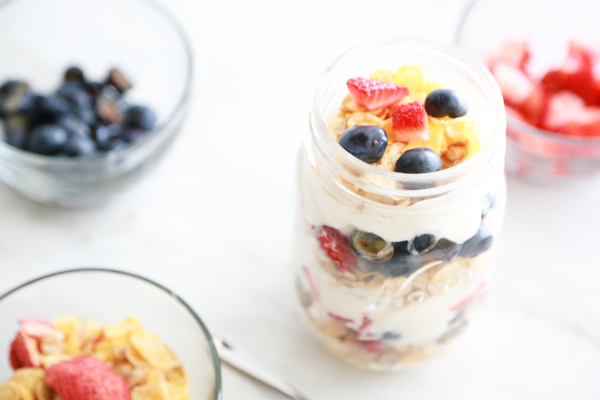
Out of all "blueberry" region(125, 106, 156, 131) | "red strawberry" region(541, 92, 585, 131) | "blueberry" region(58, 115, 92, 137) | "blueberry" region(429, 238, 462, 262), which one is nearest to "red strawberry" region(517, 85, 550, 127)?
"red strawberry" region(541, 92, 585, 131)

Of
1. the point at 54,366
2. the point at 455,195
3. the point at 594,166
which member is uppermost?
the point at 455,195

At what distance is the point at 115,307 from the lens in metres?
0.86

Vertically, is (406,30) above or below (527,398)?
above

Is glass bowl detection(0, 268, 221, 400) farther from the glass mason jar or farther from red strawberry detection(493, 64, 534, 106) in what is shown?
red strawberry detection(493, 64, 534, 106)

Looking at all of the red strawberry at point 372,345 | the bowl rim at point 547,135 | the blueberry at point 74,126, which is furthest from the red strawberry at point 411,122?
the blueberry at point 74,126

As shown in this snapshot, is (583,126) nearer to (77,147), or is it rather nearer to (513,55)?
(513,55)

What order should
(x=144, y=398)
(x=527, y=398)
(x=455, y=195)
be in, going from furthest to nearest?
(x=527, y=398) → (x=144, y=398) → (x=455, y=195)

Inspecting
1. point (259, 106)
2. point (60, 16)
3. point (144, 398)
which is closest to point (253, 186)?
point (259, 106)

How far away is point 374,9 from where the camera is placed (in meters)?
1.20

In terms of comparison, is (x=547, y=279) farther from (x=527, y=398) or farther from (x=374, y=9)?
(x=374, y=9)

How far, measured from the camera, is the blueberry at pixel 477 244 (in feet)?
2.07

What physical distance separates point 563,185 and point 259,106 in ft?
1.77

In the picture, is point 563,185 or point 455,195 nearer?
point 455,195

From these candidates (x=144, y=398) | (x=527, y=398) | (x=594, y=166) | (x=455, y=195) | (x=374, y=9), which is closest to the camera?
(x=455, y=195)
